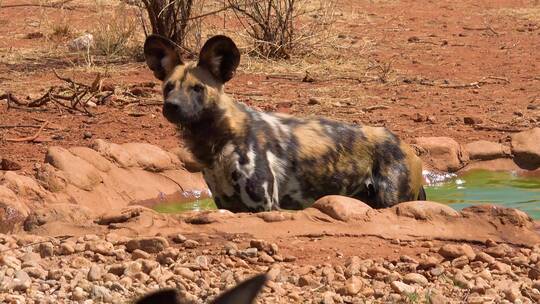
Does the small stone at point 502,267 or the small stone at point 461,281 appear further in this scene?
the small stone at point 502,267

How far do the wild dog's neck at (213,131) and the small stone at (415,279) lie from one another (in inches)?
75.6

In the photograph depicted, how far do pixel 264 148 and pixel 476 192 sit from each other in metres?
2.53

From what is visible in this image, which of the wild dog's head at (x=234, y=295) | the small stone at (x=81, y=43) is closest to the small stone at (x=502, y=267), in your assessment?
the wild dog's head at (x=234, y=295)

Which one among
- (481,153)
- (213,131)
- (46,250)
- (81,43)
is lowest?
(81,43)

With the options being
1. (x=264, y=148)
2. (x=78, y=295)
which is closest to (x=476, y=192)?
(x=264, y=148)

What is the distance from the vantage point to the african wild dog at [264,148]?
705 centimetres

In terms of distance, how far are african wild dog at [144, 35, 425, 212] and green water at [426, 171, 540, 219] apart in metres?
0.98

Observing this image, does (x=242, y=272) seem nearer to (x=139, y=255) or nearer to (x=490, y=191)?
(x=139, y=255)

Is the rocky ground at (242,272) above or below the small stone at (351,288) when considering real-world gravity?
below

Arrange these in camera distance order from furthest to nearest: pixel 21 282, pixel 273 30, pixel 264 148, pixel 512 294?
1. pixel 273 30
2. pixel 264 148
3. pixel 512 294
4. pixel 21 282

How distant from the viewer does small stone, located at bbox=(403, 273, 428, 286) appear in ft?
18.0

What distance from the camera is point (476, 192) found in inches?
358

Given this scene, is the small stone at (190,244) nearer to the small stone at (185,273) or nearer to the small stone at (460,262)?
the small stone at (185,273)

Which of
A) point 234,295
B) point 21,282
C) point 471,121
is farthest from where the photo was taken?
point 471,121
